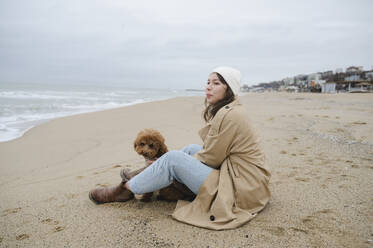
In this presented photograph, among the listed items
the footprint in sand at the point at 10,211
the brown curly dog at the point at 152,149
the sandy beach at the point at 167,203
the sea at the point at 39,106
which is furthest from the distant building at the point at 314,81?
the footprint in sand at the point at 10,211

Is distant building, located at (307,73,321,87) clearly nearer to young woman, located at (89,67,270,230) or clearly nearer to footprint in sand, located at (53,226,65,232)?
young woman, located at (89,67,270,230)

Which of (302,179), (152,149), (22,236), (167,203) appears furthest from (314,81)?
(22,236)

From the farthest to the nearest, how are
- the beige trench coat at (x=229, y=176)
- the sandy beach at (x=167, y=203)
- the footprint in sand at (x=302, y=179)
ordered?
the footprint in sand at (x=302, y=179) < the beige trench coat at (x=229, y=176) < the sandy beach at (x=167, y=203)

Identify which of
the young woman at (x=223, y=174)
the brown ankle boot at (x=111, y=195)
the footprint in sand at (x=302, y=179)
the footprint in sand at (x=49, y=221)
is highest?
the young woman at (x=223, y=174)

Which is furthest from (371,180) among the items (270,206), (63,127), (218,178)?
(63,127)

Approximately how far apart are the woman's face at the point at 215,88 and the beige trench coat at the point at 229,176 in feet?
0.69

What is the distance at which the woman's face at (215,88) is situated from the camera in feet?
8.39

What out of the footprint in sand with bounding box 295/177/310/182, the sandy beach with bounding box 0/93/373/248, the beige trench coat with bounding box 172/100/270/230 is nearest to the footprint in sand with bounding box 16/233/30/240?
the sandy beach with bounding box 0/93/373/248

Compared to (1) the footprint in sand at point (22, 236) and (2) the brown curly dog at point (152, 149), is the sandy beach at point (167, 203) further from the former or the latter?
(2) the brown curly dog at point (152, 149)

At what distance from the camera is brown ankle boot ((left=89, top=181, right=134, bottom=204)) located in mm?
2750

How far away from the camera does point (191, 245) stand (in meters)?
2.08

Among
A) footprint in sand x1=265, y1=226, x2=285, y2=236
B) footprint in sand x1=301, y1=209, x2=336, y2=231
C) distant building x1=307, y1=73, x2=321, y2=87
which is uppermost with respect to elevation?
distant building x1=307, y1=73, x2=321, y2=87

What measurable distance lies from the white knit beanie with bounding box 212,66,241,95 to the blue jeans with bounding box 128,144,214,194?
804 millimetres

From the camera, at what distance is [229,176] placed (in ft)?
7.74
